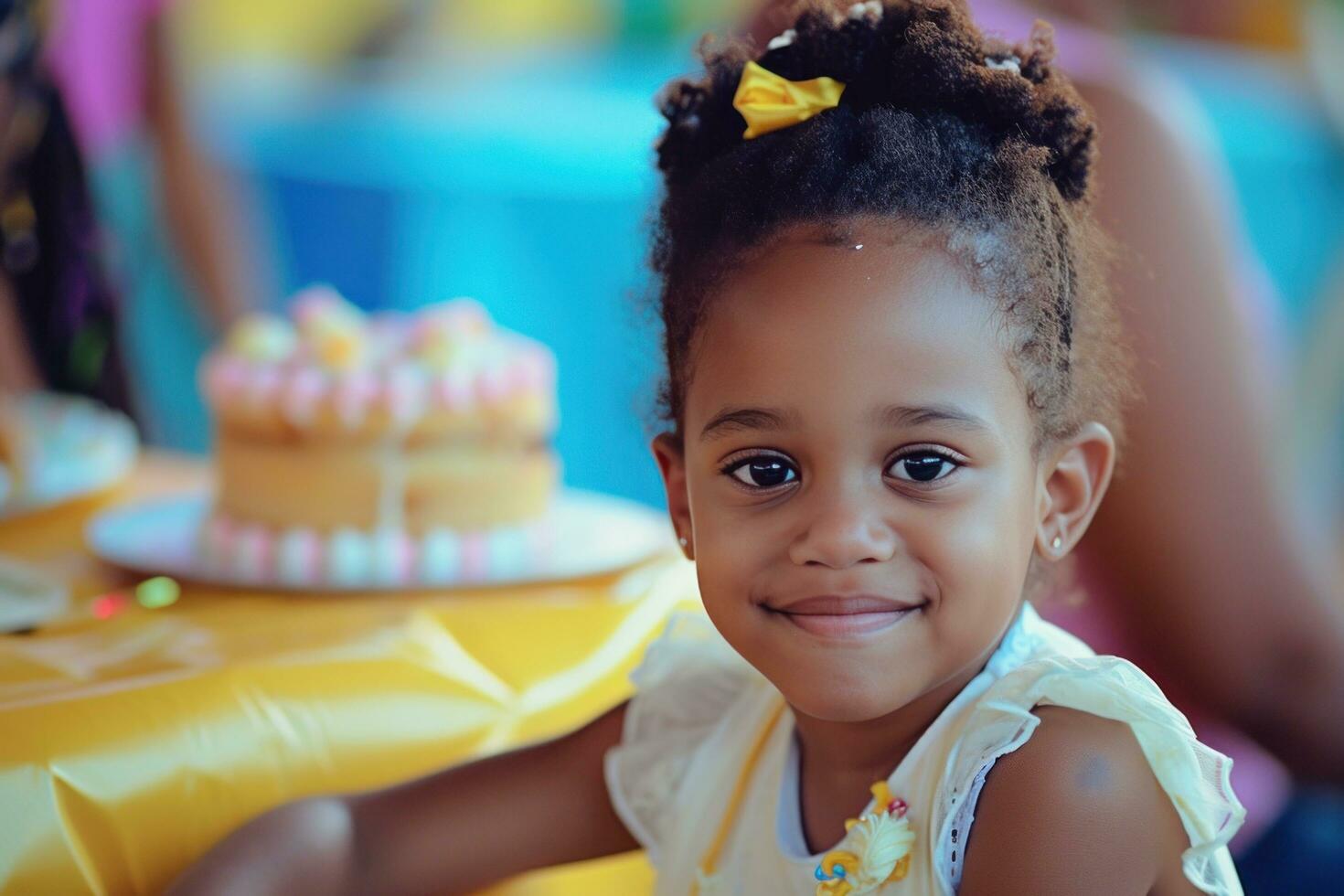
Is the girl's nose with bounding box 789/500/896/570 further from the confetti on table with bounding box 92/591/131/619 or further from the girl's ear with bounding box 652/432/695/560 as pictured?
the confetti on table with bounding box 92/591/131/619

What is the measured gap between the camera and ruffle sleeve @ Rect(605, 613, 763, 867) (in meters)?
0.97

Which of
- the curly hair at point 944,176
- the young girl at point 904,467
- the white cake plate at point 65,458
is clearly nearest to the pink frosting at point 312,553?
the white cake plate at point 65,458

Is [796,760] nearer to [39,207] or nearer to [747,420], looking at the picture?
[747,420]

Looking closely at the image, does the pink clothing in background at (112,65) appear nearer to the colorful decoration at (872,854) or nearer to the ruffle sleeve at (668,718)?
the ruffle sleeve at (668,718)

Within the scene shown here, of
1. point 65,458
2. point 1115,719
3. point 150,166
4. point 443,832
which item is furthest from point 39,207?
point 150,166

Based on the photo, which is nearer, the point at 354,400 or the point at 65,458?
the point at 354,400

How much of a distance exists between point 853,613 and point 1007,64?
1.09ft

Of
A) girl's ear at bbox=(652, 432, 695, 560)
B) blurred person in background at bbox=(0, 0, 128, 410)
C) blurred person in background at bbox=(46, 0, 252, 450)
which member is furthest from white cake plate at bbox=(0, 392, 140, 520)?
blurred person in background at bbox=(46, 0, 252, 450)

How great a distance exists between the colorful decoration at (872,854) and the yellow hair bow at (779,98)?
39cm

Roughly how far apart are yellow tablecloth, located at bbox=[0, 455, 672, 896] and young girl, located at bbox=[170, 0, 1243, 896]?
6 cm

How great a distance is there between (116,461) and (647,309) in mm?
839

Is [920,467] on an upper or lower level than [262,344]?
upper

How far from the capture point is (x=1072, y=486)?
86 centimetres

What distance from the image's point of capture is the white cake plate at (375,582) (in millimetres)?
1229
